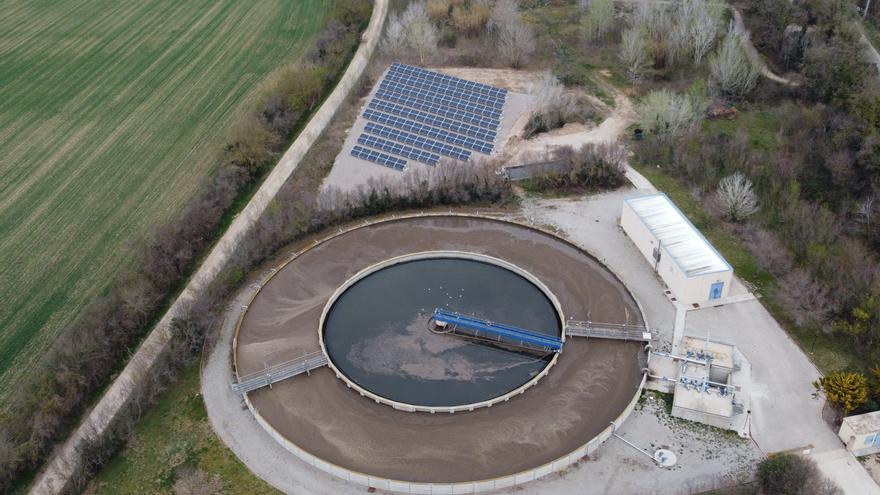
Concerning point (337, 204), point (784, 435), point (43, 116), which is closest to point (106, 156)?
point (43, 116)

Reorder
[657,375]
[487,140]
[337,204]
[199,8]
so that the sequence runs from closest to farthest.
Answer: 1. [657,375]
2. [337,204]
3. [487,140]
4. [199,8]

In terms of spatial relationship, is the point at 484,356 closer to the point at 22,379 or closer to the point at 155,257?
the point at 155,257

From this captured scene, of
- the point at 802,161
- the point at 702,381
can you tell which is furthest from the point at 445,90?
the point at 702,381

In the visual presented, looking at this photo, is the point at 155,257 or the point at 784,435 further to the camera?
the point at 155,257

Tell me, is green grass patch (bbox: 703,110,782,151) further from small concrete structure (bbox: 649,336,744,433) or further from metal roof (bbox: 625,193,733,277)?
small concrete structure (bbox: 649,336,744,433)

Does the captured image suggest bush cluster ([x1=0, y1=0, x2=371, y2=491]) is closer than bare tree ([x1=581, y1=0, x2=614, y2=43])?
Yes

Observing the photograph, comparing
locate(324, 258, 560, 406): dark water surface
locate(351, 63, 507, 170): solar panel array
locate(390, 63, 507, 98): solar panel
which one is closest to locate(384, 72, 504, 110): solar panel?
locate(351, 63, 507, 170): solar panel array

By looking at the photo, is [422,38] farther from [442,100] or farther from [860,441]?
[860,441]
